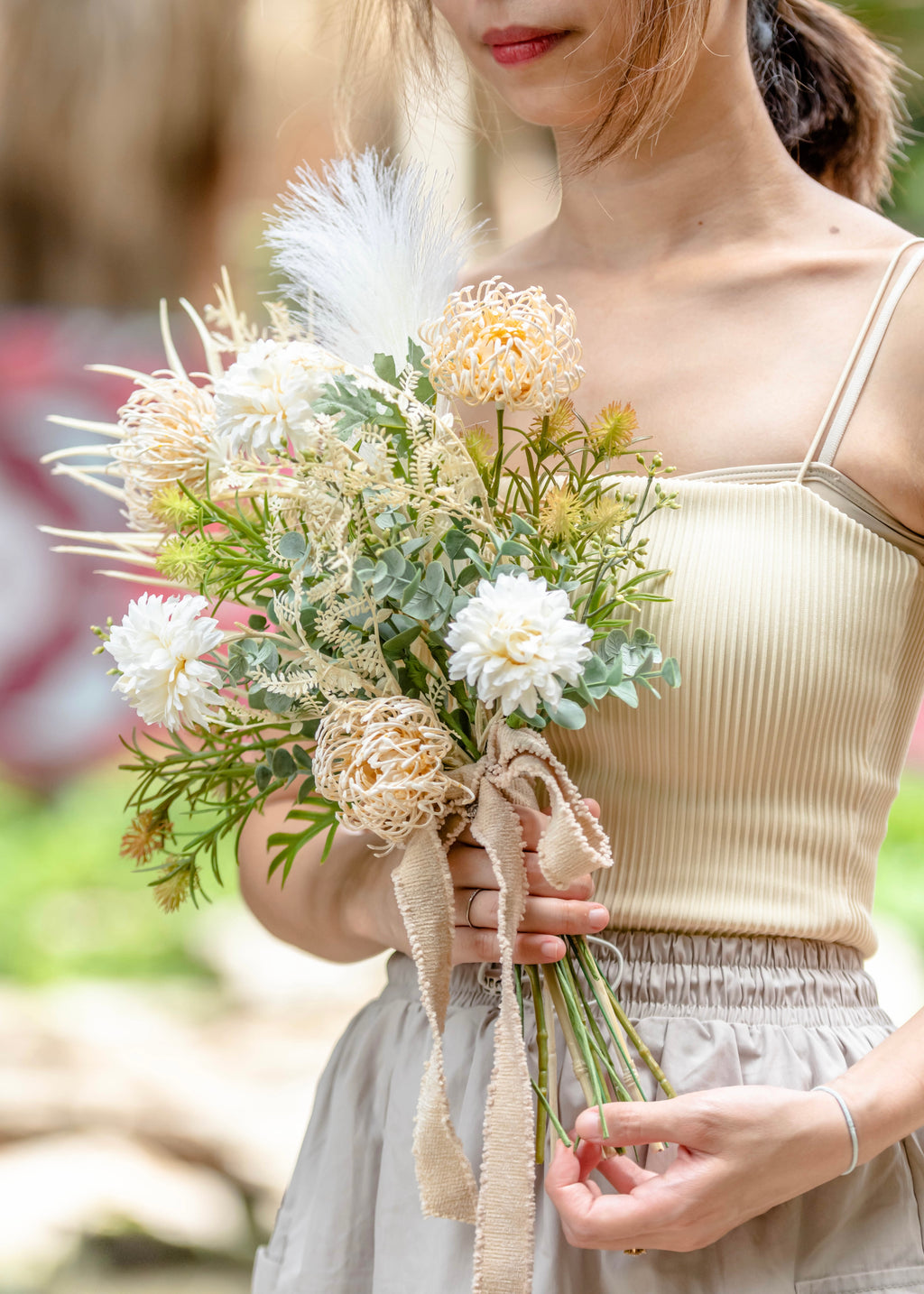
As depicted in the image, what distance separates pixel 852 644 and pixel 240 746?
42cm

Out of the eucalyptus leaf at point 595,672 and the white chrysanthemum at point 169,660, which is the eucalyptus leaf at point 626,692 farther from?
the white chrysanthemum at point 169,660

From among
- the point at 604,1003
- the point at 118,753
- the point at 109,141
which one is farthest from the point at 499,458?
the point at 109,141

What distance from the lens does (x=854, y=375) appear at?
84 cm

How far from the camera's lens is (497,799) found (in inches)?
29.9

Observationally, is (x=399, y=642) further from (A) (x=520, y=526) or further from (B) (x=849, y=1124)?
(B) (x=849, y=1124)

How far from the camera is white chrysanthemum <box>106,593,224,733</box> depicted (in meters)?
0.77

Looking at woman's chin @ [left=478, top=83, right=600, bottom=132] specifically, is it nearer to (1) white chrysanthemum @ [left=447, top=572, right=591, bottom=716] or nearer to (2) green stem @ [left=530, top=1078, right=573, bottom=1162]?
(1) white chrysanthemum @ [left=447, top=572, right=591, bottom=716]

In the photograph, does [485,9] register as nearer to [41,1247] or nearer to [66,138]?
[41,1247]

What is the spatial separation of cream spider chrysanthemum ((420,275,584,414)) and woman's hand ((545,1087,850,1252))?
414 millimetres

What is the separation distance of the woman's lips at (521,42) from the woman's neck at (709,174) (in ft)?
0.26

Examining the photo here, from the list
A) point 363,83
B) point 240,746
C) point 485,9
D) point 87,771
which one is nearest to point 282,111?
point 87,771

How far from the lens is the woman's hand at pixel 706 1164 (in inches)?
28.1

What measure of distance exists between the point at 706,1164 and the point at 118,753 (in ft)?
11.5

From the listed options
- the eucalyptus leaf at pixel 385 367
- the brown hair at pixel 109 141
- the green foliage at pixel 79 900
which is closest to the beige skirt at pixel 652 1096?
the eucalyptus leaf at pixel 385 367
